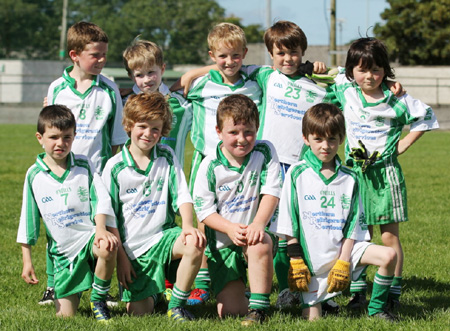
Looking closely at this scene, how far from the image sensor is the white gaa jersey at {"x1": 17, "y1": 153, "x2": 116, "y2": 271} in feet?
16.4

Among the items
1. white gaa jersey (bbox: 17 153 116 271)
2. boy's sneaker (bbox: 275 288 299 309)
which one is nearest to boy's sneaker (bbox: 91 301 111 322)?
white gaa jersey (bbox: 17 153 116 271)

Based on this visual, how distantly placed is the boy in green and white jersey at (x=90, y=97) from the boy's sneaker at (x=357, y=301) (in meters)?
2.24

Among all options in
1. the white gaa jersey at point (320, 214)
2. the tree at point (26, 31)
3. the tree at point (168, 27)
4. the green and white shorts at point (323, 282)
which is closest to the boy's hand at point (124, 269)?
the white gaa jersey at point (320, 214)

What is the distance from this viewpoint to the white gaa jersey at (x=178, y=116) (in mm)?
6180

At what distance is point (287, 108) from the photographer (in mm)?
5789

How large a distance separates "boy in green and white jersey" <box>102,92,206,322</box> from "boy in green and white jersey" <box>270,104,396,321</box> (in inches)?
29.4

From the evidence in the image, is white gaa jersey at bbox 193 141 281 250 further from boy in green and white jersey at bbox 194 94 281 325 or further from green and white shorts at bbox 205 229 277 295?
green and white shorts at bbox 205 229 277 295

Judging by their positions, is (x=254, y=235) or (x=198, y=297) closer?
(x=254, y=235)

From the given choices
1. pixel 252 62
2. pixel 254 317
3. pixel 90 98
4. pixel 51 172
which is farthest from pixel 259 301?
pixel 252 62

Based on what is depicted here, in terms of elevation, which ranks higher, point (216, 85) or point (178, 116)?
point (216, 85)

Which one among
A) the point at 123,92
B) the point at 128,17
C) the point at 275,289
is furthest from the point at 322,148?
the point at 128,17

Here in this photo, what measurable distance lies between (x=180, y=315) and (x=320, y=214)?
1171mm

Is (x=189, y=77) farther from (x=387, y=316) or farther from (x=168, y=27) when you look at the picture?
(x=168, y=27)

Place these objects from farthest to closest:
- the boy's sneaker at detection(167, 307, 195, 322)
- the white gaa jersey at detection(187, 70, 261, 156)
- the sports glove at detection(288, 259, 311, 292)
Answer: the white gaa jersey at detection(187, 70, 261, 156) → the boy's sneaker at detection(167, 307, 195, 322) → the sports glove at detection(288, 259, 311, 292)
